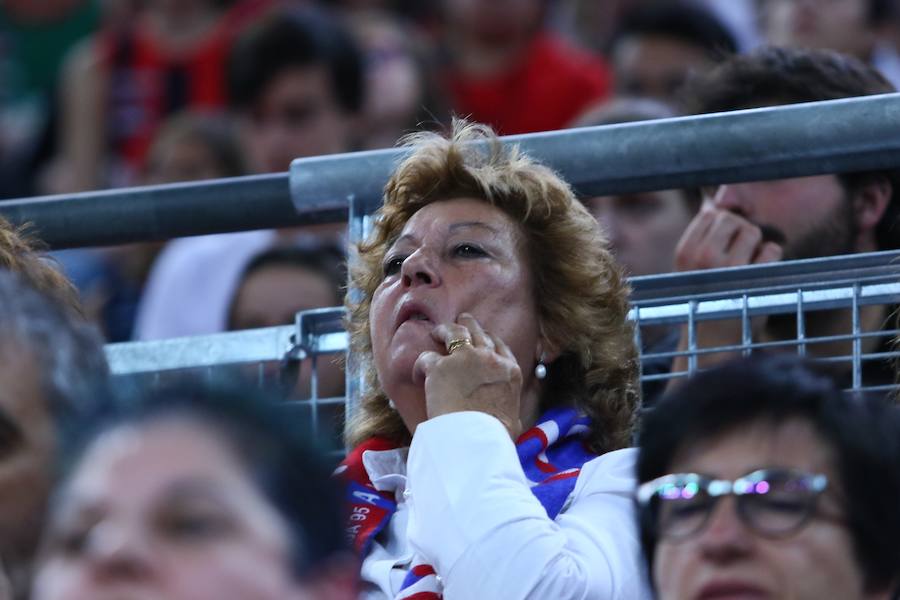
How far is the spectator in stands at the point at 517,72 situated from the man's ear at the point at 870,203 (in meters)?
2.95

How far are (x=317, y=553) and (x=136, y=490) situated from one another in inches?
7.6

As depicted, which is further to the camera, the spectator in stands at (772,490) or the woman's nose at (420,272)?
the woman's nose at (420,272)

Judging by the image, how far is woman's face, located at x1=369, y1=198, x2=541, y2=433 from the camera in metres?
3.46

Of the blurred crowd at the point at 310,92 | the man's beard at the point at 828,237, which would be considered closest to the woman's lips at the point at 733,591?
the man's beard at the point at 828,237

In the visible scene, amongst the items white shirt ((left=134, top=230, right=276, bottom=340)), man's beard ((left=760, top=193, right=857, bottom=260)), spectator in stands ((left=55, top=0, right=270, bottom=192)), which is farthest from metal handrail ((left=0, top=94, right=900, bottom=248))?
spectator in stands ((left=55, top=0, right=270, bottom=192))

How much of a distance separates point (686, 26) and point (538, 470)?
3.37 meters

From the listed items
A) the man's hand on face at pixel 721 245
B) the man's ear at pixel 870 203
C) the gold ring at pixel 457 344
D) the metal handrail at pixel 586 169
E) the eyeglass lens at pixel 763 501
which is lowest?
the eyeglass lens at pixel 763 501

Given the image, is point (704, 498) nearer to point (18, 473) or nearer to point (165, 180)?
point (18, 473)

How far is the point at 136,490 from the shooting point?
205cm

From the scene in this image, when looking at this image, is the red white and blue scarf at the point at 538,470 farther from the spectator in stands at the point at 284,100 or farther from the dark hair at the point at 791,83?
the spectator in stands at the point at 284,100

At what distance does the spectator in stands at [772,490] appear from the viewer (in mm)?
2299

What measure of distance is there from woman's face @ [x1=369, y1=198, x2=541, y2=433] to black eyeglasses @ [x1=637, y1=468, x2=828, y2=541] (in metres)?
1.12

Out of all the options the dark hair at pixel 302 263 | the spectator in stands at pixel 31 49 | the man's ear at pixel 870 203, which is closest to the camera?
the man's ear at pixel 870 203

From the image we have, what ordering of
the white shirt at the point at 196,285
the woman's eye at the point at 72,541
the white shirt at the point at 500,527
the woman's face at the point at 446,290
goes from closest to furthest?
the woman's eye at the point at 72,541 < the white shirt at the point at 500,527 < the woman's face at the point at 446,290 < the white shirt at the point at 196,285
